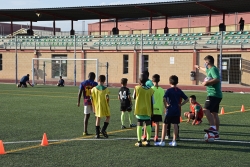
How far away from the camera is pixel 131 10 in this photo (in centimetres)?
4566

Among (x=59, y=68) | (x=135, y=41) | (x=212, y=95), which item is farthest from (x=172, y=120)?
(x=59, y=68)

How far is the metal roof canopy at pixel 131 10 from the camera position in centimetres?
4038

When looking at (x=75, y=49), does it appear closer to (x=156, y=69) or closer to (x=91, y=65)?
(x=91, y=65)

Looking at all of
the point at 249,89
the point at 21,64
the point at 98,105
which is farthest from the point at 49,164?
the point at 21,64

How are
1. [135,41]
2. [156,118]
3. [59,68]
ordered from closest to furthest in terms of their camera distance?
[156,118] → [135,41] → [59,68]

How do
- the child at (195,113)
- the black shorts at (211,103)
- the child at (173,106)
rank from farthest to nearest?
the child at (195,113) → the black shorts at (211,103) → the child at (173,106)

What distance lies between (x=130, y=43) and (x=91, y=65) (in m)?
4.81

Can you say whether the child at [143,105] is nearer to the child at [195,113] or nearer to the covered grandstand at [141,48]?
the child at [195,113]

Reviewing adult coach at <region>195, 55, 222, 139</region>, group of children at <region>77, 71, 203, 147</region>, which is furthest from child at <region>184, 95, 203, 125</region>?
group of children at <region>77, 71, 203, 147</region>

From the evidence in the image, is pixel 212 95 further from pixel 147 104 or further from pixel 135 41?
pixel 135 41

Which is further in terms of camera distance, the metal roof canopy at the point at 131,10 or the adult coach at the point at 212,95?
the metal roof canopy at the point at 131,10

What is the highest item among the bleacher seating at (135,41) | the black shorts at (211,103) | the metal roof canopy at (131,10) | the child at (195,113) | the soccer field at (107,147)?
the metal roof canopy at (131,10)

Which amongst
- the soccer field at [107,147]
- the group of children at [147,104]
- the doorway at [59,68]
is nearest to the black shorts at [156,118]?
the group of children at [147,104]

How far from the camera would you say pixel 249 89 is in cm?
3350
